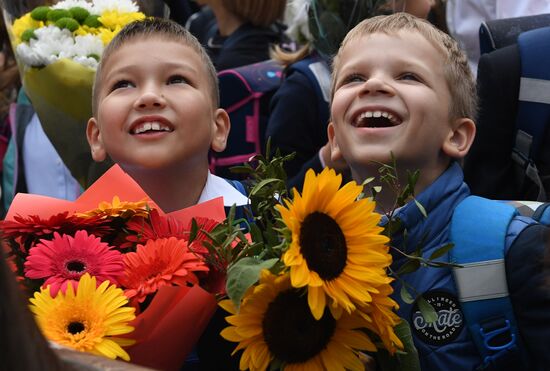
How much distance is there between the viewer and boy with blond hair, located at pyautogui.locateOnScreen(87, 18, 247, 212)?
131 inches

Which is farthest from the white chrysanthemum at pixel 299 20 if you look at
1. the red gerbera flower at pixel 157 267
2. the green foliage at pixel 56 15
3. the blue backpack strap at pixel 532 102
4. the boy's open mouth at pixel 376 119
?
the red gerbera flower at pixel 157 267

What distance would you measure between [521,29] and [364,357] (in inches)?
73.1

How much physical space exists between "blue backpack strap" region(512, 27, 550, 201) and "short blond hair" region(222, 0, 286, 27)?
6.67 feet

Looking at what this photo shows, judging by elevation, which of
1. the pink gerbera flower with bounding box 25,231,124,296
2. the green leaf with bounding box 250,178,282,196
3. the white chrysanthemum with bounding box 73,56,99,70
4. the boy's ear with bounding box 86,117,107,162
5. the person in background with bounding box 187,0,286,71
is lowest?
the person in background with bounding box 187,0,286,71

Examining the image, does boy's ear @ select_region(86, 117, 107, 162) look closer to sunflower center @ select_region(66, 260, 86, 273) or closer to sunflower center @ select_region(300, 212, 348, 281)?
sunflower center @ select_region(66, 260, 86, 273)

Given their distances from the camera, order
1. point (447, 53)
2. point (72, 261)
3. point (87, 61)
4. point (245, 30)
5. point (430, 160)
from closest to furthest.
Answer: point (72, 261)
point (430, 160)
point (447, 53)
point (87, 61)
point (245, 30)

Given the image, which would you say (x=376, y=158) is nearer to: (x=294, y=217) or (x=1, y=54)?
(x=294, y=217)

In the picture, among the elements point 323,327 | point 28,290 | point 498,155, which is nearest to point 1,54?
point 498,155

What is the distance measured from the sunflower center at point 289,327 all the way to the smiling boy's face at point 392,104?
0.79 meters

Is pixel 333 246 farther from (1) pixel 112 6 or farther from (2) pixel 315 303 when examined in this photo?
(1) pixel 112 6

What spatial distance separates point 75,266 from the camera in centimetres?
261

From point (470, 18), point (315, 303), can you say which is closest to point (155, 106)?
point (315, 303)

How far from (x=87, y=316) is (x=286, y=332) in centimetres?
44

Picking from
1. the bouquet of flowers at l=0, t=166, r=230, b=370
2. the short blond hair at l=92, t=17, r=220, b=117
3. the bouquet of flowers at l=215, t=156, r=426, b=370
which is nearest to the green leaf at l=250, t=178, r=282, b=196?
the bouquet of flowers at l=215, t=156, r=426, b=370
